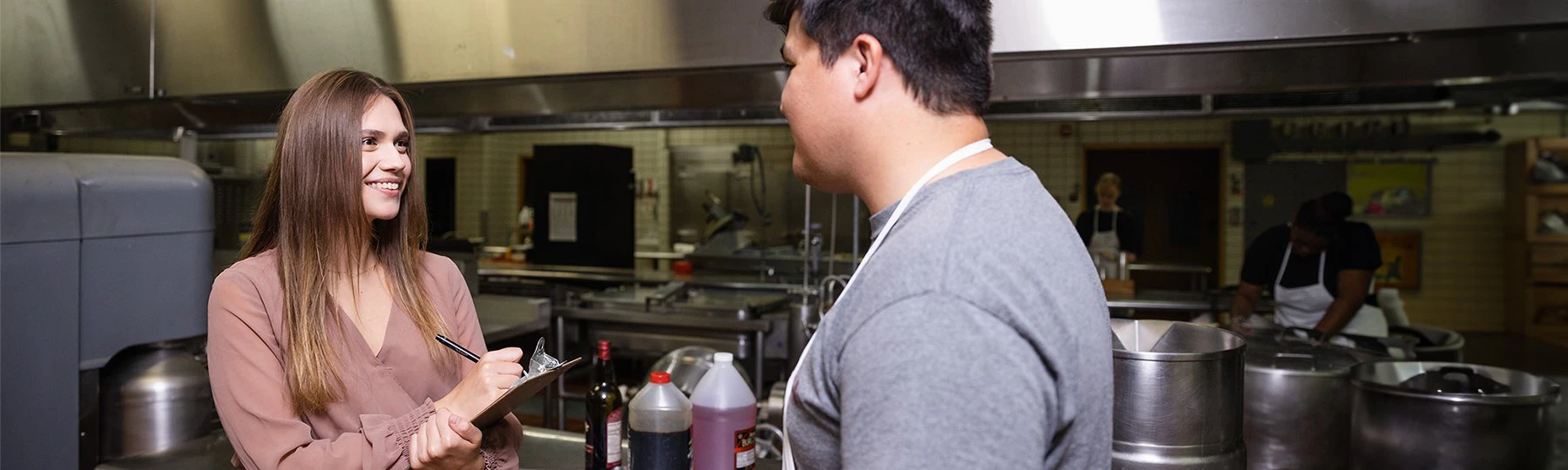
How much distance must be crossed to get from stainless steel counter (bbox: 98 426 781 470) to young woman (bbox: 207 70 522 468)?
0.40m

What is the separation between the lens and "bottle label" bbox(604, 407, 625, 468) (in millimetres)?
1715

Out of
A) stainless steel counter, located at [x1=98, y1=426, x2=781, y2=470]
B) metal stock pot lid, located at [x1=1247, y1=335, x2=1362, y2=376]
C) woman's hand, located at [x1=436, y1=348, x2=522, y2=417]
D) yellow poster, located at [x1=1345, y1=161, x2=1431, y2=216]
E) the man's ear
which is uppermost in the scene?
yellow poster, located at [x1=1345, y1=161, x2=1431, y2=216]

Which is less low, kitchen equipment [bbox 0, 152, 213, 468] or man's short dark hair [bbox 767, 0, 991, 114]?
man's short dark hair [bbox 767, 0, 991, 114]

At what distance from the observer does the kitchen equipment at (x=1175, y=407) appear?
1390 millimetres

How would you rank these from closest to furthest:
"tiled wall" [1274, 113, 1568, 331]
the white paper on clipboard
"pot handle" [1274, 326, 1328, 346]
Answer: "pot handle" [1274, 326, 1328, 346]
the white paper on clipboard
"tiled wall" [1274, 113, 1568, 331]

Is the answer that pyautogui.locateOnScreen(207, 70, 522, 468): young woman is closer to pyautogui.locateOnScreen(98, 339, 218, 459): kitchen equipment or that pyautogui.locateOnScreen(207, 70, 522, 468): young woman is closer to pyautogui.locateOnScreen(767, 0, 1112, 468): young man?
pyautogui.locateOnScreen(767, 0, 1112, 468): young man

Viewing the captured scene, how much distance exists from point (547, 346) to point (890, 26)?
167 inches

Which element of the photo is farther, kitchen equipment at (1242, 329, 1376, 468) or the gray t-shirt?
kitchen equipment at (1242, 329, 1376, 468)

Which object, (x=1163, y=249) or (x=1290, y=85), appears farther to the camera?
(x=1163, y=249)

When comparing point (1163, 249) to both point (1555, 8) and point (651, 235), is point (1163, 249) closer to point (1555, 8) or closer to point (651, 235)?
point (651, 235)

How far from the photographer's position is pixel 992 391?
0.69 m

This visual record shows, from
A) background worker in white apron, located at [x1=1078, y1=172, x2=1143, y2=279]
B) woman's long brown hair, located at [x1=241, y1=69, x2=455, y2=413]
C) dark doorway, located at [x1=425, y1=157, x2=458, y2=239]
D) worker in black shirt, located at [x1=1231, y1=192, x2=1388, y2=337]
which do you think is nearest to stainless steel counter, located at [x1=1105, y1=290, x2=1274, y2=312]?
worker in black shirt, located at [x1=1231, y1=192, x2=1388, y2=337]

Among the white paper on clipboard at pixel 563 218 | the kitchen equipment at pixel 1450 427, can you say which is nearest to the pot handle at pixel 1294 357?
the kitchen equipment at pixel 1450 427

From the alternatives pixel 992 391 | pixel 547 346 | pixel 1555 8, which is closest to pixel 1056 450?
pixel 992 391
